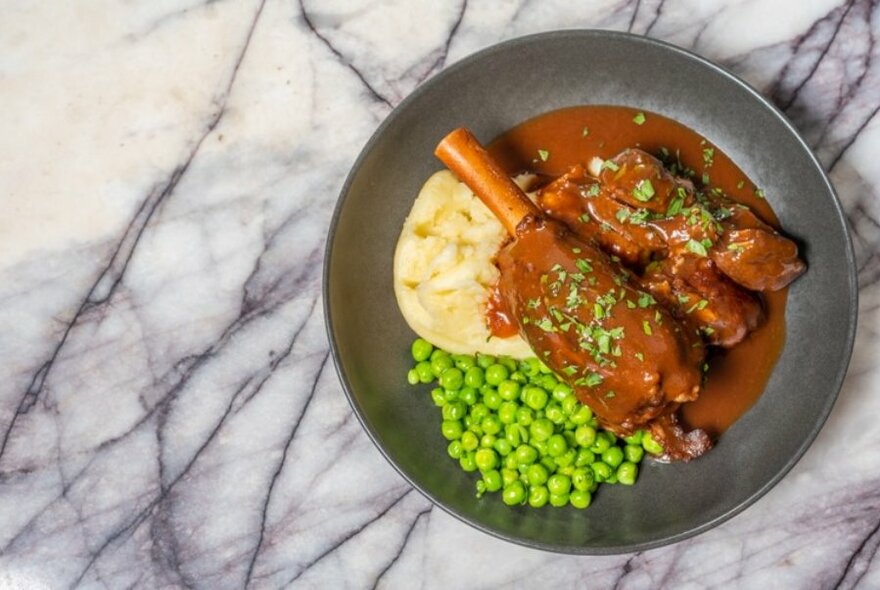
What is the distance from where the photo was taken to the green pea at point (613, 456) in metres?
4.27

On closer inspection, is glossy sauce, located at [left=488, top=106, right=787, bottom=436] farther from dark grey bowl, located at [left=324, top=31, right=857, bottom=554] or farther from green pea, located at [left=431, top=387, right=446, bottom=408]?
green pea, located at [left=431, top=387, right=446, bottom=408]

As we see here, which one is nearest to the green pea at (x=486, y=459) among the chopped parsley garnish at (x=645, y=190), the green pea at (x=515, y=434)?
the green pea at (x=515, y=434)

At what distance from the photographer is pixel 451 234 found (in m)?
4.32

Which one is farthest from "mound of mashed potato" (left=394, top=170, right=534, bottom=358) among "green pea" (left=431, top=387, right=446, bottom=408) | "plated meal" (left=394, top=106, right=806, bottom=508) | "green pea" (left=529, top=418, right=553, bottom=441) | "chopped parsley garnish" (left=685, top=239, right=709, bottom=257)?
"chopped parsley garnish" (left=685, top=239, right=709, bottom=257)

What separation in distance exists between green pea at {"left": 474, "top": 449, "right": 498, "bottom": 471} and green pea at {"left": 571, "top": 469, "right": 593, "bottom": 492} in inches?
14.6

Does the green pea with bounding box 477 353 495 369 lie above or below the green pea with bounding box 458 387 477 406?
above

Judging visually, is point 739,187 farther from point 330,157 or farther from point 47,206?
point 47,206

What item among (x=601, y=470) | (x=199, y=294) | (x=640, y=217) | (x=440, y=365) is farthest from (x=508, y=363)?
(x=199, y=294)

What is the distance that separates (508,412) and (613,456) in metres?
0.52

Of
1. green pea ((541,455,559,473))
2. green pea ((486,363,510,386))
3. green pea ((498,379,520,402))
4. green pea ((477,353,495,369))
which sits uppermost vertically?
green pea ((477,353,495,369))

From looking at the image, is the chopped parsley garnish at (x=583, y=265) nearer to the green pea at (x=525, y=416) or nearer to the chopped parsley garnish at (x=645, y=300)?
the chopped parsley garnish at (x=645, y=300)

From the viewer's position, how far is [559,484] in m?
4.27

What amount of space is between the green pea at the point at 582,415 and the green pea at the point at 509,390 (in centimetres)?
28

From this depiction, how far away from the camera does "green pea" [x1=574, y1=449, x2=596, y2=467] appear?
4273mm
